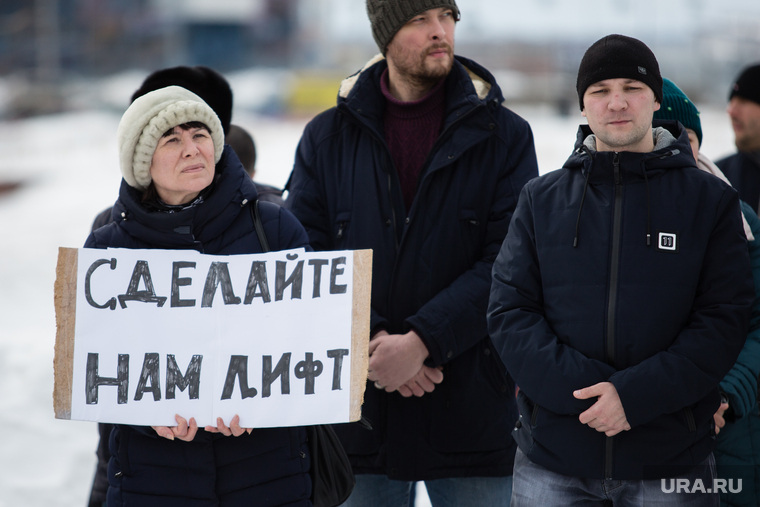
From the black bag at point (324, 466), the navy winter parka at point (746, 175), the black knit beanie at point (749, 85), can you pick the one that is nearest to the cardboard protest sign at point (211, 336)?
the black bag at point (324, 466)

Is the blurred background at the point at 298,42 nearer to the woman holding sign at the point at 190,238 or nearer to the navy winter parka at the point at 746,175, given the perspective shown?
the navy winter parka at the point at 746,175

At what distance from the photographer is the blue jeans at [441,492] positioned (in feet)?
8.50

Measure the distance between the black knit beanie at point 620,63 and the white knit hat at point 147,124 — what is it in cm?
97

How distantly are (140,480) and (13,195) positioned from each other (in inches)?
591

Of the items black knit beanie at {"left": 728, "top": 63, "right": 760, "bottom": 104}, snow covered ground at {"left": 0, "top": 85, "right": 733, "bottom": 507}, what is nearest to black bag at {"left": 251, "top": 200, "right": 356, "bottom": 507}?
snow covered ground at {"left": 0, "top": 85, "right": 733, "bottom": 507}

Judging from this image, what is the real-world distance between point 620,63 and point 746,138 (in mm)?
2187

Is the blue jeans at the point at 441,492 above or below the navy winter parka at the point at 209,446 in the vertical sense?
below

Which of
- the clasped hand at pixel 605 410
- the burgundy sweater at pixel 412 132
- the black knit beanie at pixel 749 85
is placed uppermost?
the black knit beanie at pixel 749 85

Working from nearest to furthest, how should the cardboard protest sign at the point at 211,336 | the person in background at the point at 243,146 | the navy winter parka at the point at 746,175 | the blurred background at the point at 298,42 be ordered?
the cardboard protest sign at the point at 211,336
the person in background at the point at 243,146
the navy winter parka at the point at 746,175
the blurred background at the point at 298,42

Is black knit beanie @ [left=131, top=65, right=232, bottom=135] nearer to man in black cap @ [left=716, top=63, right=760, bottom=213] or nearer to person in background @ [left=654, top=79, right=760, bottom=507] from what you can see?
person in background @ [left=654, top=79, right=760, bottom=507]

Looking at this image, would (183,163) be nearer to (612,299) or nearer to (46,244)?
(612,299)

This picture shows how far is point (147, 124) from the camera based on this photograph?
7.17 ft

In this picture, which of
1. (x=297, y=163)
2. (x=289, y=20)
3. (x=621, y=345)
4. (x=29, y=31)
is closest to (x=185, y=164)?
(x=297, y=163)

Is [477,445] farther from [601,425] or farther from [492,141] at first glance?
[492,141]
